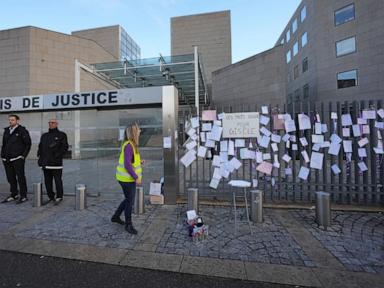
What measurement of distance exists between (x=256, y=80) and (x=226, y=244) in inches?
514

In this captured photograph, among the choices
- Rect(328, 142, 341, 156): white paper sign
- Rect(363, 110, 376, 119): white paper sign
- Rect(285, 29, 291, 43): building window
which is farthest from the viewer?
Rect(285, 29, 291, 43): building window

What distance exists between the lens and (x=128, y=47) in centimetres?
3444

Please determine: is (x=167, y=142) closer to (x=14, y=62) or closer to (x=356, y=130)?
(x=356, y=130)

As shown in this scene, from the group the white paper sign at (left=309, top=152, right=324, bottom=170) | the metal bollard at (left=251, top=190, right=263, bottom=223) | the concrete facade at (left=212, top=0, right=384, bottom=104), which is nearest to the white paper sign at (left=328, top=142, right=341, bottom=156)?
the white paper sign at (left=309, top=152, right=324, bottom=170)

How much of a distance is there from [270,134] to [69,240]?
13.6 feet

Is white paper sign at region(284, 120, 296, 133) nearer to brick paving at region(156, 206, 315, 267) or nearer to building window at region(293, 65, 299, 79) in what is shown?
brick paving at region(156, 206, 315, 267)

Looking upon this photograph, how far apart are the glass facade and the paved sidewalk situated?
30849mm

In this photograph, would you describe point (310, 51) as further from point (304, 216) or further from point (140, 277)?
point (140, 277)

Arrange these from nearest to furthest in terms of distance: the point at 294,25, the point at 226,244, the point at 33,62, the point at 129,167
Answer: the point at 226,244 → the point at 129,167 → the point at 33,62 → the point at 294,25

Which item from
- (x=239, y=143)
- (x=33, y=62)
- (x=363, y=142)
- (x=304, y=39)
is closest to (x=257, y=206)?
(x=239, y=143)

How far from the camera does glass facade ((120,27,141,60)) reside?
32.3 m

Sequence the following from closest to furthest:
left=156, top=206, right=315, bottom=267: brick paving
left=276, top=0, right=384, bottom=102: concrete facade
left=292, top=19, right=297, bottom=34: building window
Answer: left=156, top=206, right=315, bottom=267: brick paving
left=276, top=0, right=384, bottom=102: concrete facade
left=292, top=19, right=297, bottom=34: building window

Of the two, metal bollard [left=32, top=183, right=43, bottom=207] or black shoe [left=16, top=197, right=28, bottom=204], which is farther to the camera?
black shoe [left=16, top=197, right=28, bottom=204]

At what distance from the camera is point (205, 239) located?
11.6 ft
